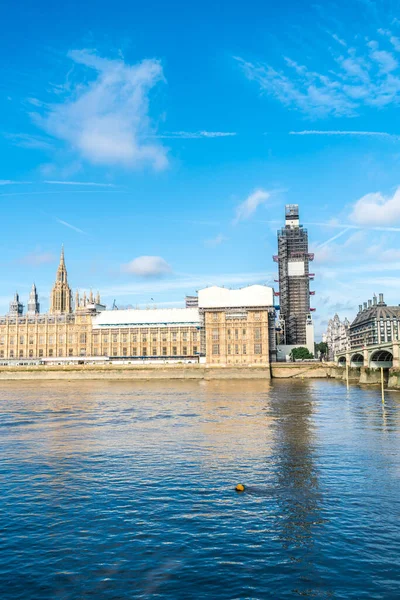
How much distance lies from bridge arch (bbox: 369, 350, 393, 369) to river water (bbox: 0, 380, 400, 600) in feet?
376

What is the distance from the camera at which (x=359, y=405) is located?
84.9 metres

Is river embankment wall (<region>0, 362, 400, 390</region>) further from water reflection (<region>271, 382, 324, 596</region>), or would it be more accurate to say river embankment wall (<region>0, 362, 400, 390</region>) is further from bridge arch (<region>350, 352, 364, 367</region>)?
water reflection (<region>271, 382, 324, 596</region>)

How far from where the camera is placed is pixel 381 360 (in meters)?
167

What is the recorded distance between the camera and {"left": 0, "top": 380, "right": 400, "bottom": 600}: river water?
1927 cm

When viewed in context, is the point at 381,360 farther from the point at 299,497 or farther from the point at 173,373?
the point at 299,497

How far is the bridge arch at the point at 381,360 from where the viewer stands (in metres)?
161

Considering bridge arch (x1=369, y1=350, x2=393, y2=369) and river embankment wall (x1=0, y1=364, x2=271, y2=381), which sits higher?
bridge arch (x1=369, y1=350, x2=393, y2=369)

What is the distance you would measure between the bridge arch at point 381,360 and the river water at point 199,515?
11474cm

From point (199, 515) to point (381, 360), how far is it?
151273mm

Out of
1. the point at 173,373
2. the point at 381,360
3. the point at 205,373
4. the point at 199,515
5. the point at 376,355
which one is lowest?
the point at 205,373

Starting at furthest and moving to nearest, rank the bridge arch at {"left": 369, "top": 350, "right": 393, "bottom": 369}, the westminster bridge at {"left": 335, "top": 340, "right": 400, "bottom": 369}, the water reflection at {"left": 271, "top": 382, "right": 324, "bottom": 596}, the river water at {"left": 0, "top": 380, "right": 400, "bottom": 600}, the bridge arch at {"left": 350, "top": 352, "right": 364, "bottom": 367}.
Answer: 1. the bridge arch at {"left": 350, "top": 352, "right": 364, "bottom": 367}
2. the bridge arch at {"left": 369, "top": 350, "right": 393, "bottom": 369}
3. the westminster bridge at {"left": 335, "top": 340, "right": 400, "bottom": 369}
4. the water reflection at {"left": 271, "top": 382, "right": 324, "bottom": 596}
5. the river water at {"left": 0, "top": 380, "right": 400, "bottom": 600}

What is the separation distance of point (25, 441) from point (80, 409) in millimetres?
32366

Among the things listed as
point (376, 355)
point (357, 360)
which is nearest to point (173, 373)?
point (357, 360)

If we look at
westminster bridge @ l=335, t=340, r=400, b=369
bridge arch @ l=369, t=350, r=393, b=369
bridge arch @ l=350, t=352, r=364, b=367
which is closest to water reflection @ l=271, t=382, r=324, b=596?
westminster bridge @ l=335, t=340, r=400, b=369
